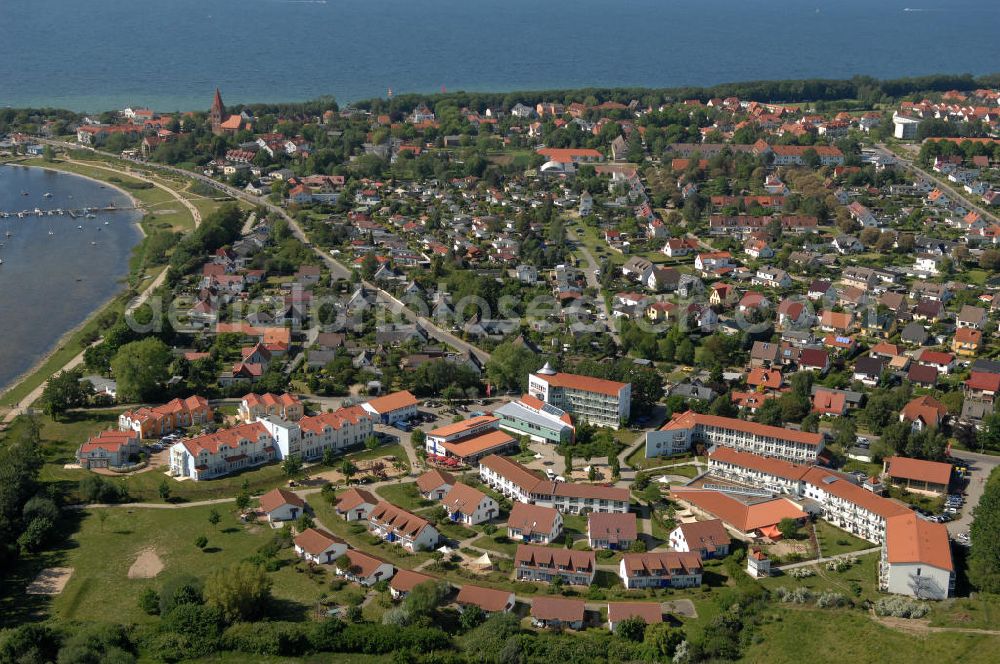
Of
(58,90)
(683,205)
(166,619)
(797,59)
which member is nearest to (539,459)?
(166,619)

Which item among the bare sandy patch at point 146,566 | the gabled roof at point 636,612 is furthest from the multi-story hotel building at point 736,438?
the bare sandy patch at point 146,566

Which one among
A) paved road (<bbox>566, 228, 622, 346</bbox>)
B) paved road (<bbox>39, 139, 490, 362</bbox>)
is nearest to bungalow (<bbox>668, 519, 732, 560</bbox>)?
paved road (<bbox>39, 139, 490, 362</bbox>)

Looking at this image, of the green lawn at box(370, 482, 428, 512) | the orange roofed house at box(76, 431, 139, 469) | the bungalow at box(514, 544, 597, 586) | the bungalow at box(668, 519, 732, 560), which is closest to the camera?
the bungalow at box(514, 544, 597, 586)

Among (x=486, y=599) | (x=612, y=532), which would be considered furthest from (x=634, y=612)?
(x=612, y=532)

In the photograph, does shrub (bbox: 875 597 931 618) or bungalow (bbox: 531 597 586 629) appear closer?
bungalow (bbox: 531 597 586 629)

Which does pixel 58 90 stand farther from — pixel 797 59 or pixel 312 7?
pixel 312 7

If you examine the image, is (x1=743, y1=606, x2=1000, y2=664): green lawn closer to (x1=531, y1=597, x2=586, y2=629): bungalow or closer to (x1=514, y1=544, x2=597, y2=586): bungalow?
(x1=531, y1=597, x2=586, y2=629): bungalow

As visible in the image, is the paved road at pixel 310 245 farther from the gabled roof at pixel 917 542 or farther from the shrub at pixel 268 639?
the shrub at pixel 268 639
